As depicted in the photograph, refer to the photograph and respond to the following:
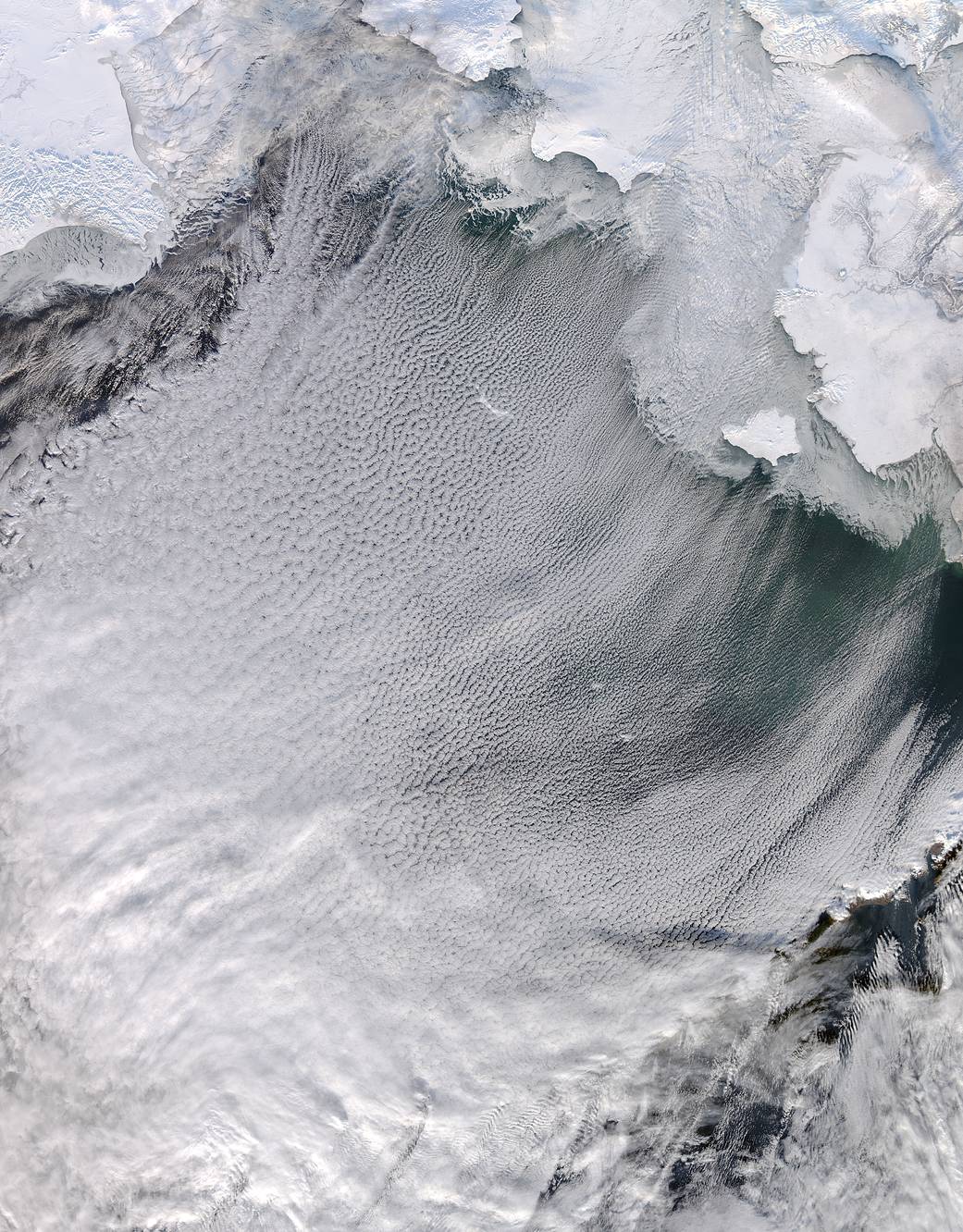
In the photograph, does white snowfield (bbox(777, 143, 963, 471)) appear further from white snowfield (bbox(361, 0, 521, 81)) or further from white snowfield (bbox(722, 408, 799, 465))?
white snowfield (bbox(361, 0, 521, 81))

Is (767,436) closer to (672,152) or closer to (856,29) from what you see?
(672,152)

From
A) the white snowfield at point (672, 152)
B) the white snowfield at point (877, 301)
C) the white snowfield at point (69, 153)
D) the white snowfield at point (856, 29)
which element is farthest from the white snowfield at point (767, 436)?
the white snowfield at point (69, 153)

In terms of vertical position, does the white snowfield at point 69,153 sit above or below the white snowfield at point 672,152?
below

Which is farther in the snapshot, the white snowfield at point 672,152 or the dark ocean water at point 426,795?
the white snowfield at point 672,152

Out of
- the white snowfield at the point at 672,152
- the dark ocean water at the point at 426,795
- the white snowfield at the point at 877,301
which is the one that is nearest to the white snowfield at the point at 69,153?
the white snowfield at the point at 672,152

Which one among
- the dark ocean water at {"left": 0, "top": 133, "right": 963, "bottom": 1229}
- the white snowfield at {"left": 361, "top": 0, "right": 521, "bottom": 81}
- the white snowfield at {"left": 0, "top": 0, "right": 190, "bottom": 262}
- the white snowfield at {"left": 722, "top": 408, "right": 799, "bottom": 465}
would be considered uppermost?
the white snowfield at {"left": 361, "top": 0, "right": 521, "bottom": 81}

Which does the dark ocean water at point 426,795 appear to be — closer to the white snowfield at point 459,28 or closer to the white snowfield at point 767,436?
the white snowfield at point 767,436

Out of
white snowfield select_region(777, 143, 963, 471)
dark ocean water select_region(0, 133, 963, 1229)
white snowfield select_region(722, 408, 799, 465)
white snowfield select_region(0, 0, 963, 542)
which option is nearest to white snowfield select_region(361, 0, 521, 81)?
white snowfield select_region(0, 0, 963, 542)

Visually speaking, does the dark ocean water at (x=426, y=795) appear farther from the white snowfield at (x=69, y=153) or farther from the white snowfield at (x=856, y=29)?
the white snowfield at (x=856, y=29)

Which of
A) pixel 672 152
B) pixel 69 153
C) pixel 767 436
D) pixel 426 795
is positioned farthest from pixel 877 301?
pixel 69 153

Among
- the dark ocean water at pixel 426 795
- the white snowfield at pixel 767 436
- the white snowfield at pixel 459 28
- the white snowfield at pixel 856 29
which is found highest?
the white snowfield at pixel 856 29

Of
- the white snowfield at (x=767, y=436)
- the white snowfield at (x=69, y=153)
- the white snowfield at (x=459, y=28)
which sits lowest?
the white snowfield at (x=69, y=153)
